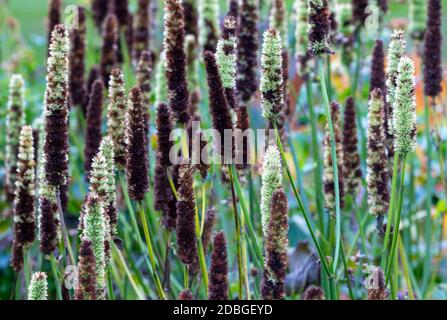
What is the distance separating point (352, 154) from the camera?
2.05m

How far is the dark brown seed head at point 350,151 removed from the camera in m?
1.98

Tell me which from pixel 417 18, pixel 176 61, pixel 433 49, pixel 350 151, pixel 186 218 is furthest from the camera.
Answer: pixel 417 18

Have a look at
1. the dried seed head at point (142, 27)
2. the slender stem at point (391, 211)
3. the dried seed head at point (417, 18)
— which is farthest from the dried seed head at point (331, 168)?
the dried seed head at point (142, 27)

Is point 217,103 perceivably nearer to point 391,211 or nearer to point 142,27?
point 391,211

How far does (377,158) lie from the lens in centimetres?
176

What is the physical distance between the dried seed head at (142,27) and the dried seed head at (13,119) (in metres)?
0.71

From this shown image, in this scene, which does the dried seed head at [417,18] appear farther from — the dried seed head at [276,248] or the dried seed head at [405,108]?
the dried seed head at [276,248]

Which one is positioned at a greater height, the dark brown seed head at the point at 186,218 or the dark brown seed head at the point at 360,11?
the dark brown seed head at the point at 360,11

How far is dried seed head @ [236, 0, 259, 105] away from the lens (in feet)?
7.18

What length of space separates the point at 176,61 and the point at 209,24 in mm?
618

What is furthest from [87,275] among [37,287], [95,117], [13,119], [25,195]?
[13,119]

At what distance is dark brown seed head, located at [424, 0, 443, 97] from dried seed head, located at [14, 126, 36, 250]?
3.97ft

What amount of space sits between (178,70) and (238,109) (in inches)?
6.7

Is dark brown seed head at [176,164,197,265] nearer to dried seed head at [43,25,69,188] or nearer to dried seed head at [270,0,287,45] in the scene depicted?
dried seed head at [43,25,69,188]
